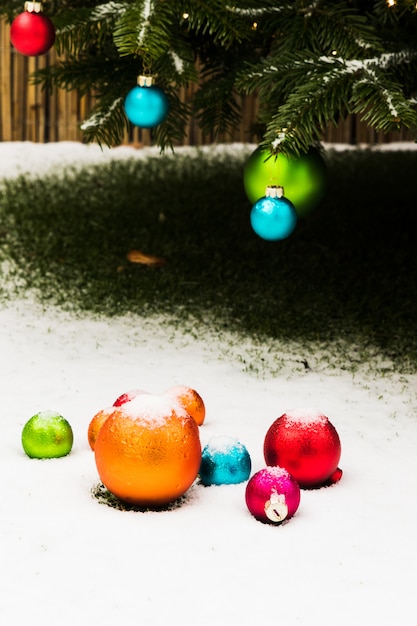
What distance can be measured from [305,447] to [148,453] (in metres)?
0.46

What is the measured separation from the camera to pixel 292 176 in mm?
3139

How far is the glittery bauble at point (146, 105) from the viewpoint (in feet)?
10.0

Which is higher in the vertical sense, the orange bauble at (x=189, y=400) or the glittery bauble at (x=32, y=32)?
the glittery bauble at (x=32, y=32)

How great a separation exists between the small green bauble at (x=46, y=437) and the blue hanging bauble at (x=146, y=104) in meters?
1.03

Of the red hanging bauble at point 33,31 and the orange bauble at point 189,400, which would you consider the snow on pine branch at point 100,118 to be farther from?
the orange bauble at point 189,400

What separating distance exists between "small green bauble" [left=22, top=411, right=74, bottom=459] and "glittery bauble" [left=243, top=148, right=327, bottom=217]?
3.52ft

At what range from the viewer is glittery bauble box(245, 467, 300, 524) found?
233cm

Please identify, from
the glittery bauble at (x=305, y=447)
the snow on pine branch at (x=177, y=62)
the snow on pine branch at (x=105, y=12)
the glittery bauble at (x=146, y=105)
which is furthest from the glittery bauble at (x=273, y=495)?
the snow on pine branch at (x=105, y=12)

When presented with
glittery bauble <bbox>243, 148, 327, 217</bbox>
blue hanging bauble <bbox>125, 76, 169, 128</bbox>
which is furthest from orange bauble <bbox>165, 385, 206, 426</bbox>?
blue hanging bauble <bbox>125, 76, 169, 128</bbox>

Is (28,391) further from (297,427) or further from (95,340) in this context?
(297,427)

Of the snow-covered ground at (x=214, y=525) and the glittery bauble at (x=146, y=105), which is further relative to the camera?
the glittery bauble at (x=146, y=105)

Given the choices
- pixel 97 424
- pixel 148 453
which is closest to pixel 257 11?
pixel 97 424

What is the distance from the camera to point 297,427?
256cm

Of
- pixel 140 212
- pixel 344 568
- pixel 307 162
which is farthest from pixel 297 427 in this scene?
pixel 140 212
